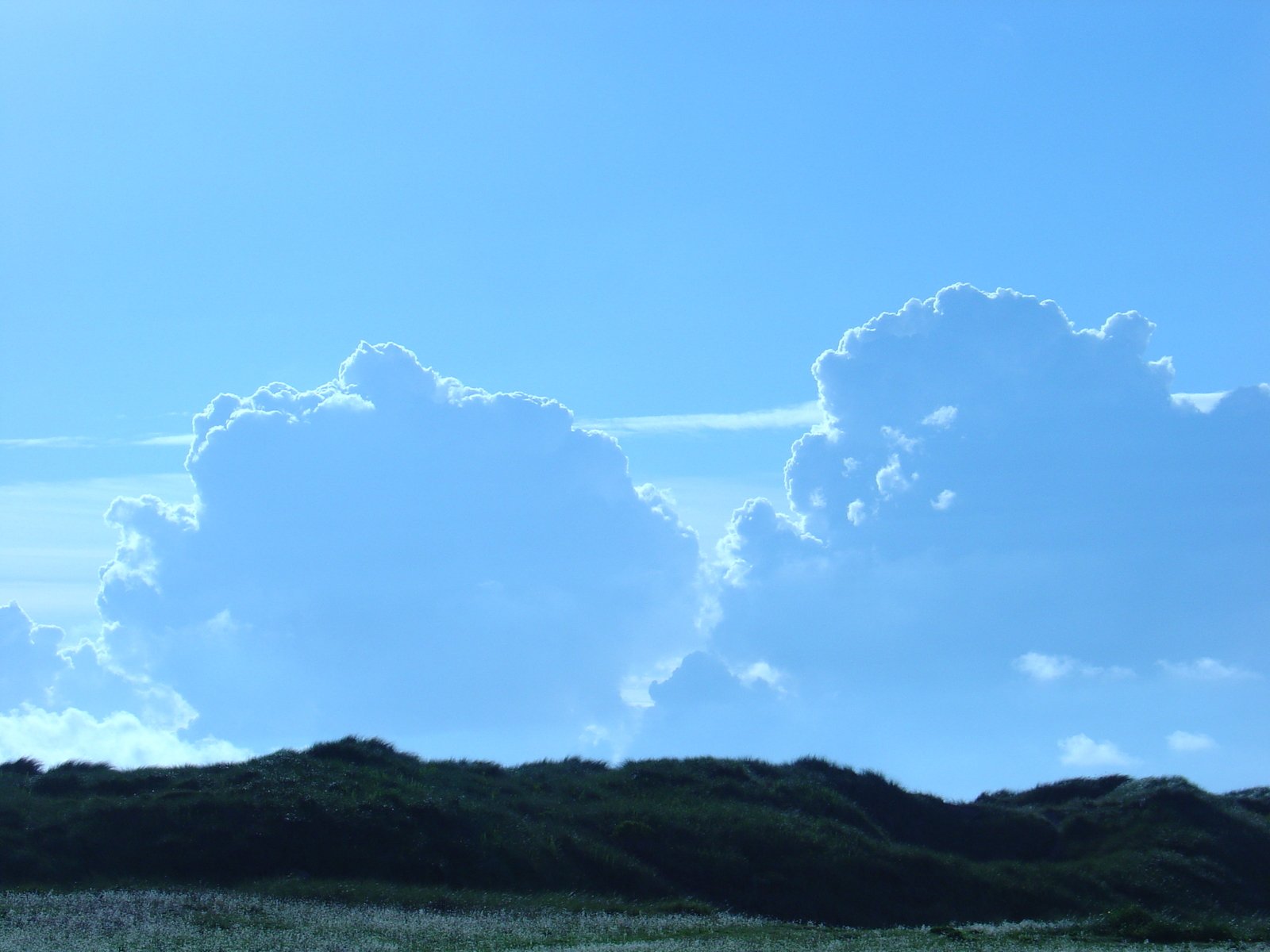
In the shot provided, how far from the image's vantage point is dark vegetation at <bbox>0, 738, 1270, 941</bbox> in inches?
1157

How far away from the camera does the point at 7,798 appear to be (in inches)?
1255

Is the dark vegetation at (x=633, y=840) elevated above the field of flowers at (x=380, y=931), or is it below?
above

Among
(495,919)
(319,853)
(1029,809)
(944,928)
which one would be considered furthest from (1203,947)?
(1029,809)

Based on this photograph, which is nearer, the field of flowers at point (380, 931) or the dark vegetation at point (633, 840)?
the field of flowers at point (380, 931)

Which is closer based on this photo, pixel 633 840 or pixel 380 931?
pixel 380 931

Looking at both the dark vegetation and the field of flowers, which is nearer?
the field of flowers

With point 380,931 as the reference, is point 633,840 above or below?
above

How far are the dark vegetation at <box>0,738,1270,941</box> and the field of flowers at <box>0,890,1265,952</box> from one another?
3713 millimetres

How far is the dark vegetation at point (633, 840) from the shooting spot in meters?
29.4

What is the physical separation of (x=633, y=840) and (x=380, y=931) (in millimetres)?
14489

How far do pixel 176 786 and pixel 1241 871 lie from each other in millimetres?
37429

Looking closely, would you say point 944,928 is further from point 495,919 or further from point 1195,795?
point 1195,795

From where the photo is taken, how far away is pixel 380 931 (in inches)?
834

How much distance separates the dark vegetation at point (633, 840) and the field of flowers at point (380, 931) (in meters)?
3.71
